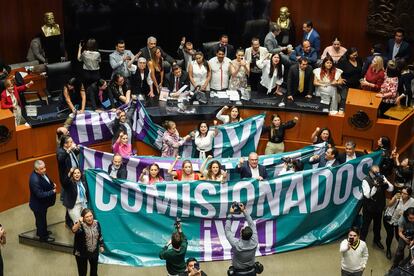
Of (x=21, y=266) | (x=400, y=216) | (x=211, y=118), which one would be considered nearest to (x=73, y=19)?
(x=211, y=118)

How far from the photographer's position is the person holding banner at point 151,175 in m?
11.7

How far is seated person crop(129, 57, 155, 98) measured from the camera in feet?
47.2

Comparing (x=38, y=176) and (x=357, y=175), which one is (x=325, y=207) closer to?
(x=357, y=175)

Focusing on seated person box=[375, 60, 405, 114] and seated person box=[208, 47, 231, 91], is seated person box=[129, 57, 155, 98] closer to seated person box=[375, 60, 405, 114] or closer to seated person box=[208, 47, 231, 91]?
seated person box=[208, 47, 231, 91]

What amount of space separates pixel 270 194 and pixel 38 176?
3410 mm

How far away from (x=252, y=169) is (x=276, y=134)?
136 cm

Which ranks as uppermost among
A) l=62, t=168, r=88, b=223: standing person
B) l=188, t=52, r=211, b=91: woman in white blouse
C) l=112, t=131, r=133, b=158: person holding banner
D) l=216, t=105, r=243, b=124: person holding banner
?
l=188, t=52, r=211, b=91: woman in white blouse

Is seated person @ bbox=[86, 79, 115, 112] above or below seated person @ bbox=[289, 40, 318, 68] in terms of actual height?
below

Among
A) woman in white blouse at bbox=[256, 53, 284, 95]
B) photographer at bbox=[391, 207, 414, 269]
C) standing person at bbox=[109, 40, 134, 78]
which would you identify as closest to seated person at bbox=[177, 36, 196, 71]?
standing person at bbox=[109, 40, 134, 78]

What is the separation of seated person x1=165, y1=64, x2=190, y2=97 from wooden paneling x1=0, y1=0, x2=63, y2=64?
393cm

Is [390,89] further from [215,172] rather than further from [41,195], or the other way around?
[41,195]

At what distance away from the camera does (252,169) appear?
12.2m

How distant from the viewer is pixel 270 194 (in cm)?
1168

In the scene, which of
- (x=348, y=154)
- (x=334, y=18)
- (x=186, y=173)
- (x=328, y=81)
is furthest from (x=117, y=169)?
(x=334, y=18)
